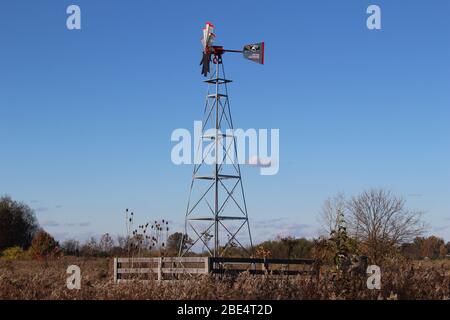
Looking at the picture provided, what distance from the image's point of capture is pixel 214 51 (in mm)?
32750

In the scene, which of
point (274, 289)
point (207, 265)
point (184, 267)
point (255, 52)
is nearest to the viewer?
point (274, 289)

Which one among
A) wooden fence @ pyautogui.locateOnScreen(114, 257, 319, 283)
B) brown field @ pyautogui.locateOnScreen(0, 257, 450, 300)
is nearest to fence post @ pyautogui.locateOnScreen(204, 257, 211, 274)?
wooden fence @ pyautogui.locateOnScreen(114, 257, 319, 283)

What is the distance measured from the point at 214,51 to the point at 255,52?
1.91 metres

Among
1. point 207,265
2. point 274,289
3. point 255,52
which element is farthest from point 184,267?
point 255,52

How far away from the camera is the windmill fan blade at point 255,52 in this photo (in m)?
32.2

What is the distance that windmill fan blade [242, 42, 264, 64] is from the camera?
105ft

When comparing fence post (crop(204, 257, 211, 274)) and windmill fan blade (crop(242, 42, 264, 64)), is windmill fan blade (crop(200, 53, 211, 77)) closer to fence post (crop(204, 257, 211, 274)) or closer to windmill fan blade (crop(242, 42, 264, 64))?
windmill fan blade (crop(242, 42, 264, 64))

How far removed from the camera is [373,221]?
42188 mm

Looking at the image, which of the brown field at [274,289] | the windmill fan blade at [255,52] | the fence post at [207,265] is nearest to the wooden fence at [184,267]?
the fence post at [207,265]

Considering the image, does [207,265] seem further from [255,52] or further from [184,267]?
[255,52]
